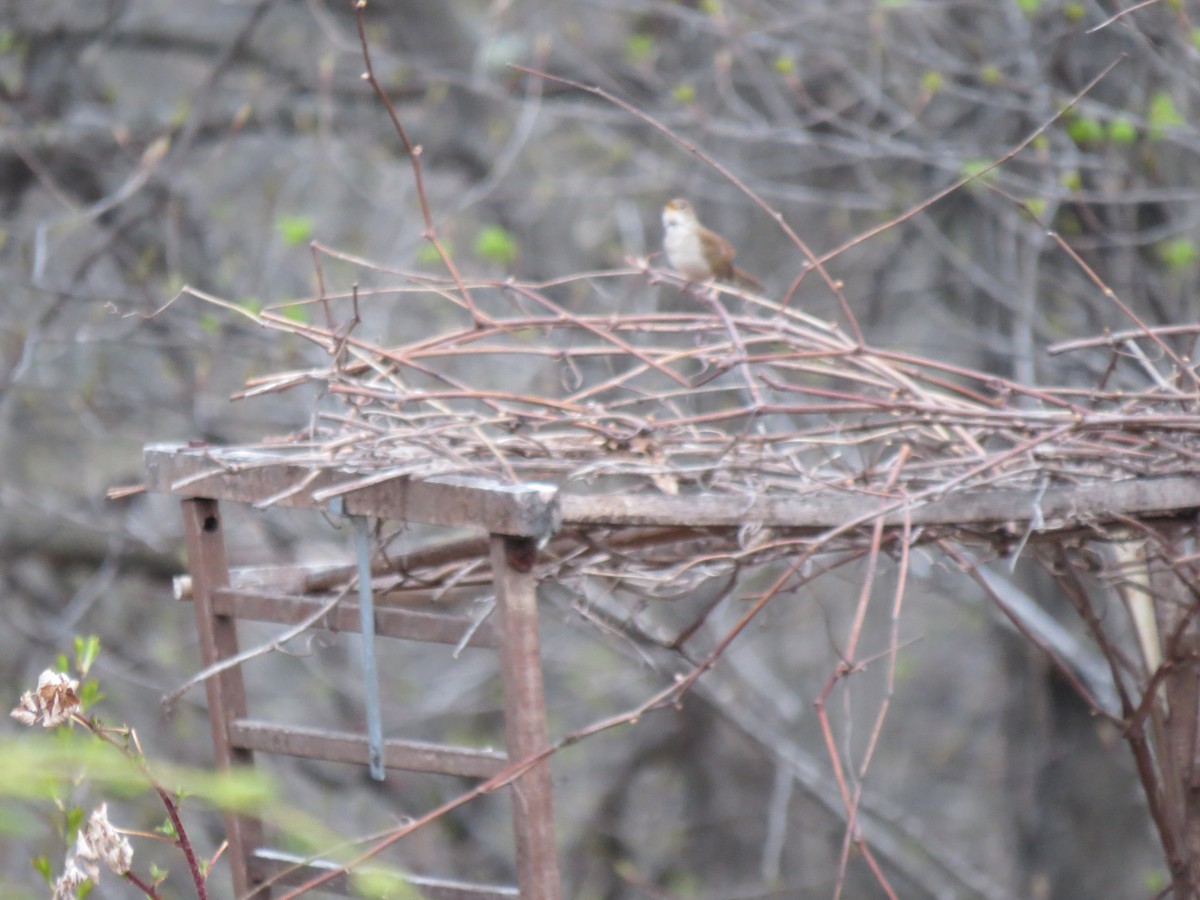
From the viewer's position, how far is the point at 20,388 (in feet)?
14.3

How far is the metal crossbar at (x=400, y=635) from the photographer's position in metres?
1.32

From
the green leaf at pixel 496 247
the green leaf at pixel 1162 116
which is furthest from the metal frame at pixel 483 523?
the green leaf at pixel 496 247

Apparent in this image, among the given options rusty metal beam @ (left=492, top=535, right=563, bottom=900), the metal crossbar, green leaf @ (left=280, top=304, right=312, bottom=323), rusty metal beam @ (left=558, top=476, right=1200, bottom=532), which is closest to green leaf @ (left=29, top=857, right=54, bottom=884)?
the metal crossbar

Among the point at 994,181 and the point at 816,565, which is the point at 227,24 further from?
the point at 816,565

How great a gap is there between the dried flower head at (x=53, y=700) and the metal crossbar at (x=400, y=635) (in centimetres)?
25

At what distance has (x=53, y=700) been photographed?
1.22m

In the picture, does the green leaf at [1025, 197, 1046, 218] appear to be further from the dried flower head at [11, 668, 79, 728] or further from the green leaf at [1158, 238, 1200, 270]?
the dried flower head at [11, 668, 79, 728]

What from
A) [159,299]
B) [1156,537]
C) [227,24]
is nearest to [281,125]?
[227,24]

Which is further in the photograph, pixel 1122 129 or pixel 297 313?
pixel 297 313

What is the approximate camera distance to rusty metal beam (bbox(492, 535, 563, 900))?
132cm

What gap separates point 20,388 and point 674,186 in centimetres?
239

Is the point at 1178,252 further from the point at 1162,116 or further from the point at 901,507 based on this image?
the point at 901,507

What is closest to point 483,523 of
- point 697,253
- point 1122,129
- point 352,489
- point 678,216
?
point 352,489

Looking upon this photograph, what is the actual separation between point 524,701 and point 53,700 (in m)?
0.45
